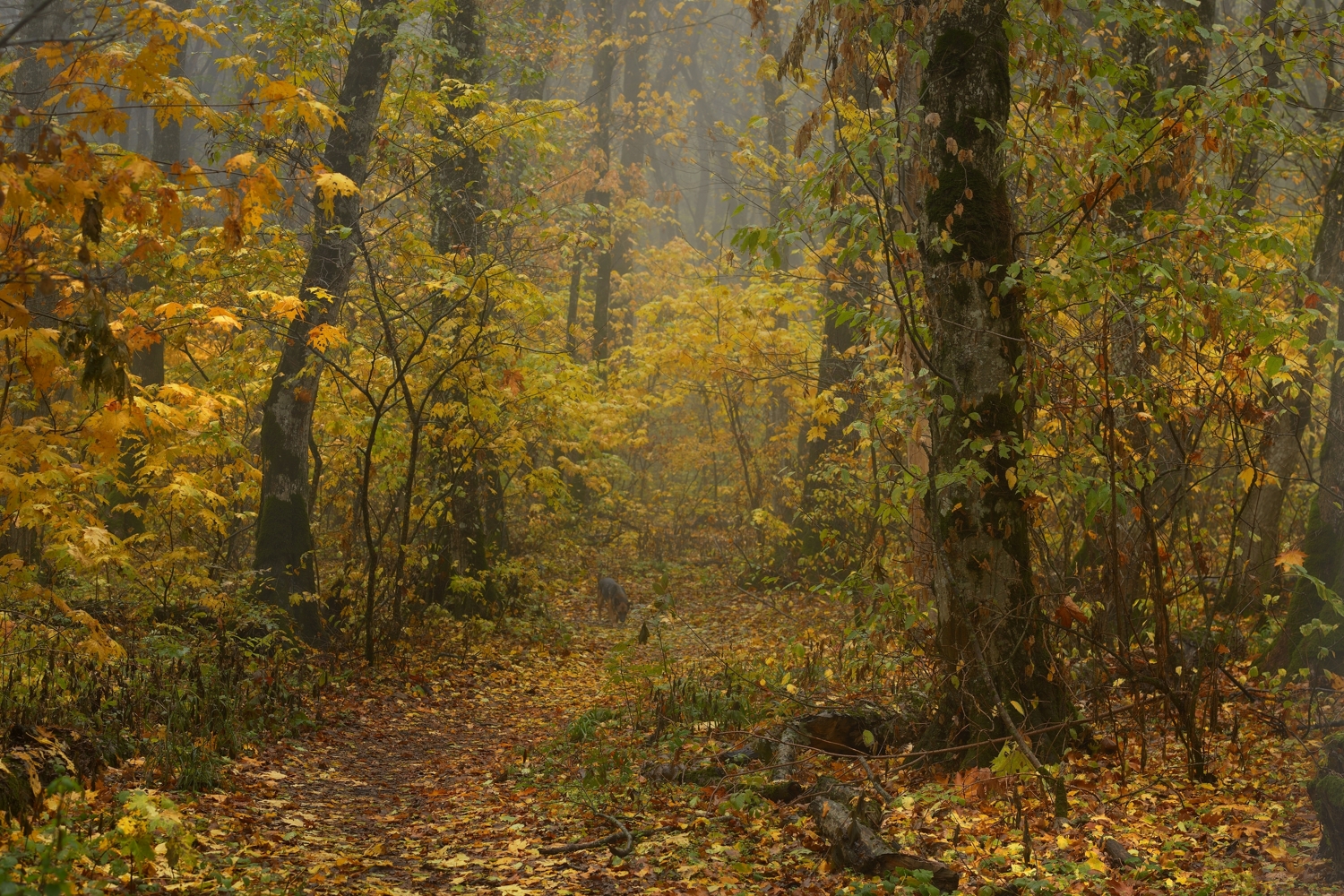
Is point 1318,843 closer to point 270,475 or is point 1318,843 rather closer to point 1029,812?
point 1029,812

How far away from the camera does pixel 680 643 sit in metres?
11.8

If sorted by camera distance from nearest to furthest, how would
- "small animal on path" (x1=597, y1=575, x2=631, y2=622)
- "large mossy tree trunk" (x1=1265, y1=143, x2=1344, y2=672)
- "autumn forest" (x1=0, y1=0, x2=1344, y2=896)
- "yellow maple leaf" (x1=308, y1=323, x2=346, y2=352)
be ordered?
"autumn forest" (x1=0, y1=0, x2=1344, y2=896)
"large mossy tree trunk" (x1=1265, y1=143, x2=1344, y2=672)
"yellow maple leaf" (x1=308, y1=323, x2=346, y2=352)
"small animal on path" (x1=597, y1=575, x2=631, y2=622)

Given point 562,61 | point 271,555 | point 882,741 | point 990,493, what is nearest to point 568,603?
point 271,555

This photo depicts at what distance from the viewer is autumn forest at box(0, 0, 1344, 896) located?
15.0 feet

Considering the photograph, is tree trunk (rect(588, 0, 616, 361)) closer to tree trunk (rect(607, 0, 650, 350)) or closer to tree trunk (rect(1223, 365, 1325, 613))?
tree trunk (rect(607, 0, 650, 350))

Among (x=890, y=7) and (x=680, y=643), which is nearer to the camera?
(x=890, y=7)

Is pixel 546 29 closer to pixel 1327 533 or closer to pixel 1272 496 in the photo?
pixel 1272 496

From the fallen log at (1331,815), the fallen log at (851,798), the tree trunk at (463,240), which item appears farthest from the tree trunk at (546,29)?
the fallen log at (1331,815)

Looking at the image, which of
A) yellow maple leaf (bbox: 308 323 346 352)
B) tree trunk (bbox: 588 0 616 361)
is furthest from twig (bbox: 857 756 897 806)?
tree trunk (bbox: 588 0 616 361)

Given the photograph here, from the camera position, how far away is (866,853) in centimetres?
443

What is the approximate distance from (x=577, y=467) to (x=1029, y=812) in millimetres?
8998

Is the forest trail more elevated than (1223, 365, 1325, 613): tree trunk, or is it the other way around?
(1223, 365, 1325, 613): tree trunk

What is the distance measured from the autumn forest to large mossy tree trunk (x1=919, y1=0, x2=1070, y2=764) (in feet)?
0.10

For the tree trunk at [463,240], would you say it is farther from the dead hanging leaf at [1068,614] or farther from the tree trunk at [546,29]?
the dead hanging leaf at [1068,614]
